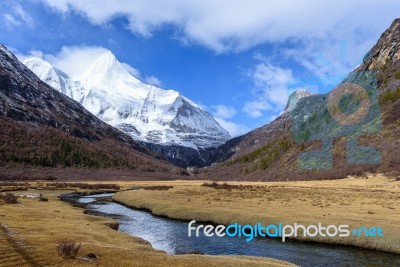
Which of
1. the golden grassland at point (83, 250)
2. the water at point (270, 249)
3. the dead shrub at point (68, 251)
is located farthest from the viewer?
the water at point (270, 249)

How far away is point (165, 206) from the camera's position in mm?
74188

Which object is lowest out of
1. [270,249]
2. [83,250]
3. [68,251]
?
[270,249]

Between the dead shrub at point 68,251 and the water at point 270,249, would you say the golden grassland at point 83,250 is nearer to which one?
the dead shrub at point 68,251

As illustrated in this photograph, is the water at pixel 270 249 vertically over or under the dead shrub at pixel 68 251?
under

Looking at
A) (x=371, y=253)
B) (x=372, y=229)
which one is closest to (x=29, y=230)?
(x=371, y=253)

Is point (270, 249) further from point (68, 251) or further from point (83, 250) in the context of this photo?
point (68, 251)

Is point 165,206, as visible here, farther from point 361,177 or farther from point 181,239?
point 361,177

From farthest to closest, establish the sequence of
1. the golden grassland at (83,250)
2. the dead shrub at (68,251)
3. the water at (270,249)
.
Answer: the water at (270,249) < the dead shrub at (68,251) < the golden grassland at (83,250)

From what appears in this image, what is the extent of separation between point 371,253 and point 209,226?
891 inches

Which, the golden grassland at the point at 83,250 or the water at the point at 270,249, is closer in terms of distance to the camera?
the golden grassland at the point at 83,250

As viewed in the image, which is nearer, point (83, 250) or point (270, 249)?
point (83, 250)

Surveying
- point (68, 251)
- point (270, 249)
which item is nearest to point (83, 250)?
point (68, 251)

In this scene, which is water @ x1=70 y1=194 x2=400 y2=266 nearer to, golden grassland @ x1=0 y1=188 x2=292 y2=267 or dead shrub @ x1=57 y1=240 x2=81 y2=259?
golden grassland @ x1=0 y1=188 x2=292 y2=267

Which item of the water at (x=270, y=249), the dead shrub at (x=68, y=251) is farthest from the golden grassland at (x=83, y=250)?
the water at (x=270, y=249)
